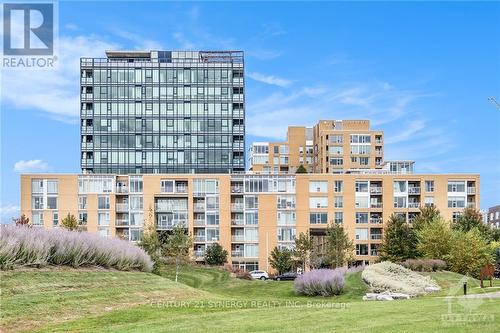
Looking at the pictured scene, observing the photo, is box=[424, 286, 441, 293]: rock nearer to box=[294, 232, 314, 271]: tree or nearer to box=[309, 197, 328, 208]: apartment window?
box=[294, 232, 314, 271]: tree

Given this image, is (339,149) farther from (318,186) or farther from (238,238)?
(238,238)

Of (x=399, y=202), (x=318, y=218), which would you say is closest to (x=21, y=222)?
(x=318, y=218)

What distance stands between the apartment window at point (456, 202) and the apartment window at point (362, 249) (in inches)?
525

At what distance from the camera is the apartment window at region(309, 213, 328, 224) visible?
86.1 metres

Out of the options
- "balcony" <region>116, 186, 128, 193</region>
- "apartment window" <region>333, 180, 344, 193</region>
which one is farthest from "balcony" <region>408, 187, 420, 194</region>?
"balcony" <region>116, 186, 128, 193</region>

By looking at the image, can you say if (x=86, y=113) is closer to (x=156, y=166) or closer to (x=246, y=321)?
(x=156, y=166)

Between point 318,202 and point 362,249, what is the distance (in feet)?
29.3

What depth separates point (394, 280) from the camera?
1415 inches

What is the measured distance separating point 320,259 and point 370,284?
36.1m

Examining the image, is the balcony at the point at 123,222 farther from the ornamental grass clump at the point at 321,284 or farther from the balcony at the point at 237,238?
the ornamental grass clump at the point at 321,284

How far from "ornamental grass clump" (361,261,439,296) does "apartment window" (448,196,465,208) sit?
50.4 m

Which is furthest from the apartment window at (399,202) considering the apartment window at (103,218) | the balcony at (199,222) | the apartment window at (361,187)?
the apartment window at (103,218)

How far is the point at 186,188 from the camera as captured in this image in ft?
282

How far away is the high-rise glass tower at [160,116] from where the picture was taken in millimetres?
113312
